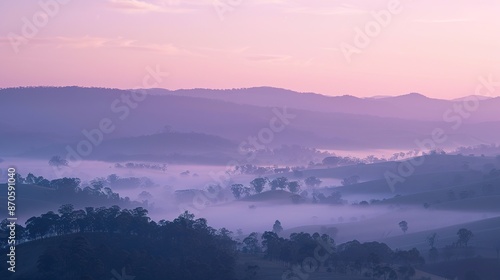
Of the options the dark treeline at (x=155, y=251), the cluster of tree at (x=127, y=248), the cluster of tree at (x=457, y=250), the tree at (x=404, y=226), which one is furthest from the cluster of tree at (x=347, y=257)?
the tree at (x=404, y=226)

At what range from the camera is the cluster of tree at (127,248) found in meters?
81.4

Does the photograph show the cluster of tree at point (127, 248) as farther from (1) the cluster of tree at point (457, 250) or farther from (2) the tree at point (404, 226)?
(2) the tree at point (404, 226)

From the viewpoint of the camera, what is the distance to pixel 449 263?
361ft

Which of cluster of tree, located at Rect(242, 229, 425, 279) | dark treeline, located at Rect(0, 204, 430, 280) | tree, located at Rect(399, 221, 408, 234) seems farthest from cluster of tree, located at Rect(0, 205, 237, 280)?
tree, located at Rect(399, 221, 408, 234)

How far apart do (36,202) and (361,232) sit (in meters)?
64.4

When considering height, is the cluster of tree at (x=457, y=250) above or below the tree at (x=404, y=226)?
below

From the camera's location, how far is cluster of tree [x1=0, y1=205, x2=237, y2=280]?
81.4m

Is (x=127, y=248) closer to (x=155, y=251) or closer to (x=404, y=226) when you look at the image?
(x=155, y=251)

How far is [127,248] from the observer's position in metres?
94.0

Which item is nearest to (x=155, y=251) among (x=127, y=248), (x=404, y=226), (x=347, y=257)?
(x=127, y=248)

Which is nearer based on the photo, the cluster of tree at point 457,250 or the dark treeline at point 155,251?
the dark treeline at point 155,251

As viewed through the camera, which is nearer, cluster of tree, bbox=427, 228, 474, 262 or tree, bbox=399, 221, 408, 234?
cluster of tree, bbox=427, 228, 474, 262

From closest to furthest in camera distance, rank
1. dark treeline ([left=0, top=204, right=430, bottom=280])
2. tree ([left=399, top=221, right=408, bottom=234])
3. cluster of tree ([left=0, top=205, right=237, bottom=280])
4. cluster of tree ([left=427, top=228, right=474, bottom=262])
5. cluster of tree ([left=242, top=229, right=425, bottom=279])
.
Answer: cluster of tree ([left=0, top=205, right=237, bottom=280]) → dark treeline ([left=0, top=204, right=430, bottom=280]) → cluster of tree ([left=242, top=229, right=425, bottom=279]) → cluster of tree ([left=427, top=228, right=474, bottom=262]) → tree ([left=399, top=221, right=408, bottom=234])

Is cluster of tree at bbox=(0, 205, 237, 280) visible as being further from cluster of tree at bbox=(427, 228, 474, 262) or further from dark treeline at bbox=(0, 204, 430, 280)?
cluster of tree at bbox=(427, 228, 474, 262)
